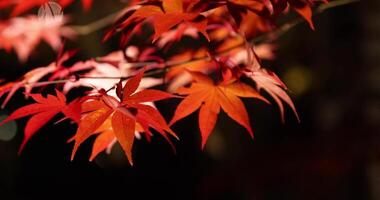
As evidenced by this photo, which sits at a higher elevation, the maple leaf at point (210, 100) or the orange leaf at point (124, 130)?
the orange leaf at point (124, 130)

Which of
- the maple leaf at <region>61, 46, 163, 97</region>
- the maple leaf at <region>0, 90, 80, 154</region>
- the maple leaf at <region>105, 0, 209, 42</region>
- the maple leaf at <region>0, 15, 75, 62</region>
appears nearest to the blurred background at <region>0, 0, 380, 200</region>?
the maple leaf at <region>0, 15, 75, 62</region>

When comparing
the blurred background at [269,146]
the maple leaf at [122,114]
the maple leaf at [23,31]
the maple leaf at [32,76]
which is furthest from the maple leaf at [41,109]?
the blurred background at [269,146]

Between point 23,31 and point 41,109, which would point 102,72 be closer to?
point 41,109

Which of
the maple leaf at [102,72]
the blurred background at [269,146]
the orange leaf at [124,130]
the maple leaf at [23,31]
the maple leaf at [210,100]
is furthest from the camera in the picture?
the blurred background at [269,146]

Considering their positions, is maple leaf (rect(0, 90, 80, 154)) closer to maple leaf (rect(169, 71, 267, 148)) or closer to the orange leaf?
the orange leaf

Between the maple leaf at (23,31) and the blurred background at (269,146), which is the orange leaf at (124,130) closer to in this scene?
the maple leaf at (23,31)

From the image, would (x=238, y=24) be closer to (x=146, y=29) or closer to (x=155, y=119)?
(x=155, y=119)

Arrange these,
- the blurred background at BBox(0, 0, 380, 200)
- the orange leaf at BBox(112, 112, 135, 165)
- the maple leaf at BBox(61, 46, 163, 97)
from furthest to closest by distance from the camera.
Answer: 1. the blurred background at BBox(0, 0, 380, 200)
2. the maple leaf at BBox(61, 46, 163, 97)
3. the orange leaf at BBox(112, 112, 135, 165)
